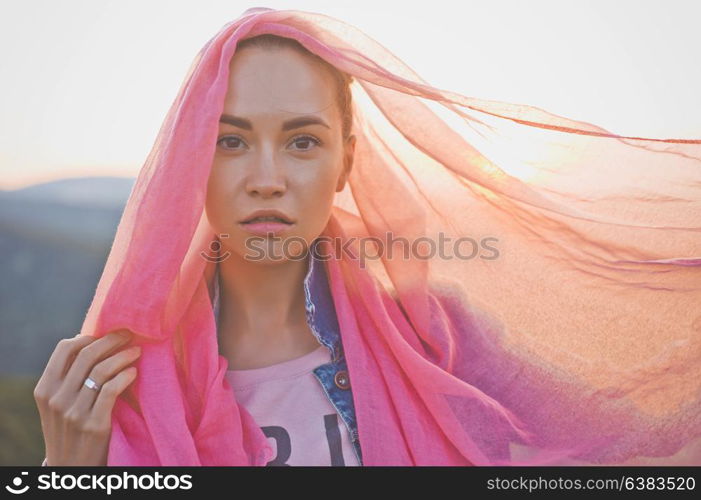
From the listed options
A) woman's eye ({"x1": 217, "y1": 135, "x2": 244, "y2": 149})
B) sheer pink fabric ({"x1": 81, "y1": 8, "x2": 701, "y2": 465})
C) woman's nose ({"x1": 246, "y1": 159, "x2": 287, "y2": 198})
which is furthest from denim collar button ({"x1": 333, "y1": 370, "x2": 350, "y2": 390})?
woman's eye ({"x1": 217, "y1": 135, "x2": 244, "y2": 149})

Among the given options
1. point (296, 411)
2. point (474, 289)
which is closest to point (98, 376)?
point (296, 411)

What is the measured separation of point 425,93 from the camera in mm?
1431

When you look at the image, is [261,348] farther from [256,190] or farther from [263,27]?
[263,27]

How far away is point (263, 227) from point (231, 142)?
0.63ft

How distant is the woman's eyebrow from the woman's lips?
195 mm

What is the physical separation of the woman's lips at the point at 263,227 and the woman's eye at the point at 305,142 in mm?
170

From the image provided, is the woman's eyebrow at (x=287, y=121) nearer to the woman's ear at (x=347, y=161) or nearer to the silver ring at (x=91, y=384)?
the woman's ear at (x=347, y=161)

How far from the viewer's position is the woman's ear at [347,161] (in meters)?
1.57

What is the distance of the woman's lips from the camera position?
1.41 meters

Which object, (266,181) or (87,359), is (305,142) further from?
(87,359)

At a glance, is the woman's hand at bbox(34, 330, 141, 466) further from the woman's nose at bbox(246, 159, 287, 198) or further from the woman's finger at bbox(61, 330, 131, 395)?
the woman's nose at bbox(246, 159, 287, 198)
